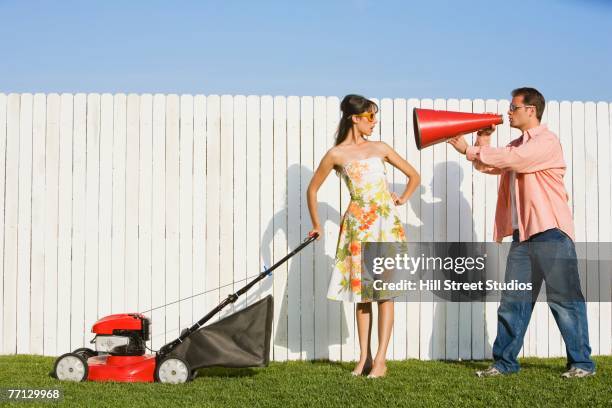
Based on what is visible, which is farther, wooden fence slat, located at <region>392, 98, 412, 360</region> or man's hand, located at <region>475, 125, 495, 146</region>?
wooden fence slat, located at <region>392, 98, 412, 360</region>

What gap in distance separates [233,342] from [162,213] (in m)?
1.46

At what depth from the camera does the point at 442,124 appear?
6242 millimetres

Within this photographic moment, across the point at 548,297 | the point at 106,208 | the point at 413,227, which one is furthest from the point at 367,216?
the point at 106,208

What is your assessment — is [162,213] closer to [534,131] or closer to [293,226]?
[293,226]

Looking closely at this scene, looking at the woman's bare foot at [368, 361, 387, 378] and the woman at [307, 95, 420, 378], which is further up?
the woman at [307, 95, 420, 378]

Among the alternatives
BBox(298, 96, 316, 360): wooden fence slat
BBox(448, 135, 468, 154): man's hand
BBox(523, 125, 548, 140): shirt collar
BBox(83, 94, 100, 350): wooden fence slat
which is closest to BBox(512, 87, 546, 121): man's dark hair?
BBox(523, 125, 548, 140): shirt collar

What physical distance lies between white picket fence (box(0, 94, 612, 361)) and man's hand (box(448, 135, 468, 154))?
3.85ft

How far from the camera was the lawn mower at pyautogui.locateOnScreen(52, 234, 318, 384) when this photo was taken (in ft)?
19.4

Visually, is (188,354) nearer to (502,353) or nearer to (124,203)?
(124,203)

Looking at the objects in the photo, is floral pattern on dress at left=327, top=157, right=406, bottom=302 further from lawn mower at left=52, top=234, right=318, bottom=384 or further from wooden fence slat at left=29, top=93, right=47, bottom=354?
wooden fence slat at left=29, top=93, right=47, bottom=354

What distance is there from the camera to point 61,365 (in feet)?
19.6

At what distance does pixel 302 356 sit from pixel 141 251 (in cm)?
152

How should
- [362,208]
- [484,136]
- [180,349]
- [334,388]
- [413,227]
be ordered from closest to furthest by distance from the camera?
[334,388], [180,349], [362,208], [484,136], [413,227]

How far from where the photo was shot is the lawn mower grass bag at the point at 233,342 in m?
5.94
